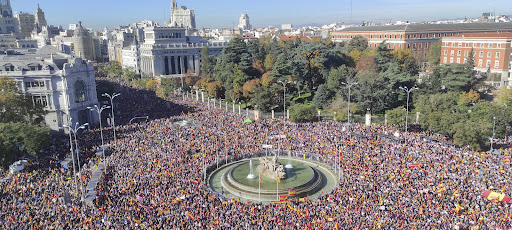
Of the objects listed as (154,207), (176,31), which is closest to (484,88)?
(154,207)

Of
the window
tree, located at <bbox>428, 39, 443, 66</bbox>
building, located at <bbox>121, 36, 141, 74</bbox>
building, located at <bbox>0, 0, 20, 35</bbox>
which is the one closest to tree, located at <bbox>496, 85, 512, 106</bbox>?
tree, located at <bbox>428, 39, 443, 66</bbox>

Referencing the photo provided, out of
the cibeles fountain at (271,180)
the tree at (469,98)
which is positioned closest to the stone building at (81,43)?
the cibeles fountain at (271,180)

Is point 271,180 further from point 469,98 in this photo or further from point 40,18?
point 40,18

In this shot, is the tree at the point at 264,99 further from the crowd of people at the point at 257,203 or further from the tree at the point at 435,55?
the tree at the point at 435,55

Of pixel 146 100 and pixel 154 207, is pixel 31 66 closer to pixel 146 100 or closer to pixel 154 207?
pixel 146 100

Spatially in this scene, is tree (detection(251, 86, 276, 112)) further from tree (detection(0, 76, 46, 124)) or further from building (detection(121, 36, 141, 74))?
building (detection(121, 36, 141, 74))
